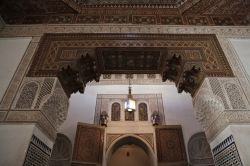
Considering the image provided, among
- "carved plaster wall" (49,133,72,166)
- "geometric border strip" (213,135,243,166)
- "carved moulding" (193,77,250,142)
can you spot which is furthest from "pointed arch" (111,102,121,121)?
"geometric border strip" (213,135,243,166)

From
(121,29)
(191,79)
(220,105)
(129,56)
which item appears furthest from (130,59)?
(220,105)

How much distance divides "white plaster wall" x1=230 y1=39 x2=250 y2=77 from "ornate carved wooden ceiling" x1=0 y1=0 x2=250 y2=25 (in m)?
0.35

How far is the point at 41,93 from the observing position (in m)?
2.07

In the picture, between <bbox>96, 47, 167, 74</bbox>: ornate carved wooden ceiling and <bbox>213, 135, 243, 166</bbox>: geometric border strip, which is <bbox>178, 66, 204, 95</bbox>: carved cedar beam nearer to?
<bbox>96, 47, 167, 74</bbox>: ornate carved wooden ceiling

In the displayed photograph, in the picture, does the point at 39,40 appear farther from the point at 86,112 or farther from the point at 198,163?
the point at 198,163

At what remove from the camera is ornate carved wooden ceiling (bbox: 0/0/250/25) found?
2.73 meters

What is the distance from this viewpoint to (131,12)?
2.88m

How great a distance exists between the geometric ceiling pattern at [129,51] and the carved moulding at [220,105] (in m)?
0.14

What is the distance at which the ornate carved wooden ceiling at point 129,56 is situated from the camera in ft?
7.57

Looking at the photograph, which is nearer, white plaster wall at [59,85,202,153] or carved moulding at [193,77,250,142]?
carved moulding at [193,77,250,142]

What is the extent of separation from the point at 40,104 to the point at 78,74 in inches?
22.3

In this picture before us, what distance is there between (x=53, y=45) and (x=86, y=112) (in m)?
2.28

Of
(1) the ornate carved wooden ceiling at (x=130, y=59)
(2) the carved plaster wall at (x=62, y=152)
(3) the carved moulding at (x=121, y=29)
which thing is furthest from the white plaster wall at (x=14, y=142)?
(2) the carved plaster wall at (x=62, y=152)

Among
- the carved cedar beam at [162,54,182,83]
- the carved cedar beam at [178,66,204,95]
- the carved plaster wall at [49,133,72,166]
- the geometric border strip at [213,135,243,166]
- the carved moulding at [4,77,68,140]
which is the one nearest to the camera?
the geometric border strip at [213,135,243,166]
